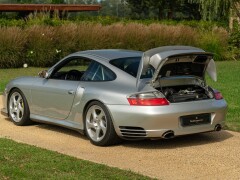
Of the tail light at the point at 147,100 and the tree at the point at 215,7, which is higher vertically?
the tail light at the point at 147,100

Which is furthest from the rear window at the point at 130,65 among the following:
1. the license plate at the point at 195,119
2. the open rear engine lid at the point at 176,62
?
the license plate at the point at 195,119

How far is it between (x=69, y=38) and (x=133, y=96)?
1654 cm

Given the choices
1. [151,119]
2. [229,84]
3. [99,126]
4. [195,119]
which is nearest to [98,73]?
[99,126]

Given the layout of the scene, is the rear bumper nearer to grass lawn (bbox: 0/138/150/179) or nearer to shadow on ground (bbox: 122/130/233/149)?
shadow on ground (bbox: 122/130/233/149)

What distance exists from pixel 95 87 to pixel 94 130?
61cm

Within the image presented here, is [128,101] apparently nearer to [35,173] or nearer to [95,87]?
[95,87]

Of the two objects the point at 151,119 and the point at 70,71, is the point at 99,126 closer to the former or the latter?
the point at 151,119

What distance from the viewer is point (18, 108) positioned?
33.1 feet

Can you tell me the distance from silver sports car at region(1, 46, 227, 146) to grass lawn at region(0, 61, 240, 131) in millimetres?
1547

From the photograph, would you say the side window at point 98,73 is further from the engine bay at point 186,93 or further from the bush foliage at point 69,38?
the bush foliage at point 69,38

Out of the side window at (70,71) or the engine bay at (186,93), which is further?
the side window at (70,71)

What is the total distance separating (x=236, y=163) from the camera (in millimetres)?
7457

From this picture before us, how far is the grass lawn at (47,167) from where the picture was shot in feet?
21.6

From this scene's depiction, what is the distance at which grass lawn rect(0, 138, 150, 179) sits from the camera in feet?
21.6
